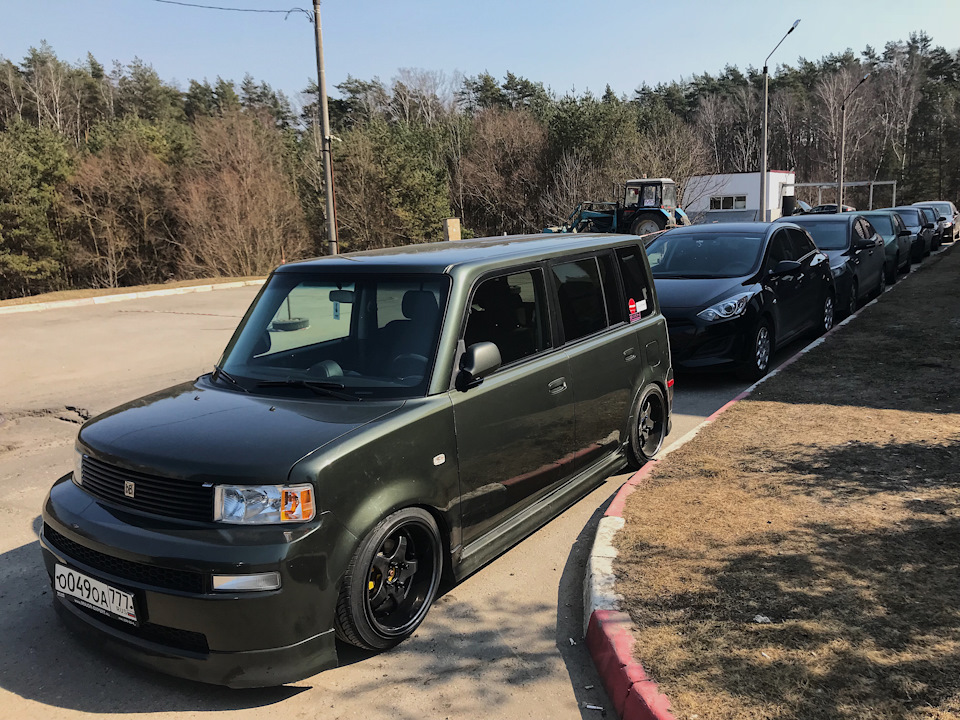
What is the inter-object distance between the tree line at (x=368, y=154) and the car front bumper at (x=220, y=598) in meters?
33.4

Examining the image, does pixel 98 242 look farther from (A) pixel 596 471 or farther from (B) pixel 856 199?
(B) pixel 856 199

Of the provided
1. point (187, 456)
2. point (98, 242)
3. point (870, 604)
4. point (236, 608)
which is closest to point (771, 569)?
point (870, 604)

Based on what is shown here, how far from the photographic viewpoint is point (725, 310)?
336 inches

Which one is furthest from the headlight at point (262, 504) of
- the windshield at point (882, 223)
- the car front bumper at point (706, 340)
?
the windshield at point (882, 223)

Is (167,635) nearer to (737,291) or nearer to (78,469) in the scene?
(78,469)

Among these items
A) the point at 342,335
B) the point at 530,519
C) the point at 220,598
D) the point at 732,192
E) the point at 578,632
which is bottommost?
the point at 578,632

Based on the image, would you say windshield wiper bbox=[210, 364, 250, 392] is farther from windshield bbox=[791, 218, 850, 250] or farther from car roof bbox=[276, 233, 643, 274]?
windshield bbox=[791, 218, 850, 250]

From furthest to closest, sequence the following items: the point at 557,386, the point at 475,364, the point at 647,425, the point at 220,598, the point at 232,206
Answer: the point at 232,206 → the point at 647,425 → the point at 557,386 → the point at 475,364 → the point at 220,598

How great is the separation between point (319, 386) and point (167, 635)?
132cm

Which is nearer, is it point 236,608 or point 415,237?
point 236,608

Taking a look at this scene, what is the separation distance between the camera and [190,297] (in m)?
20.9

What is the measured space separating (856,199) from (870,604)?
272ft

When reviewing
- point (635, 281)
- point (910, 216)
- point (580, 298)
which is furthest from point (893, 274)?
point (580, 298)

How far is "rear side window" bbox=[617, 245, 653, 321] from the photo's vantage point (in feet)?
18.5
